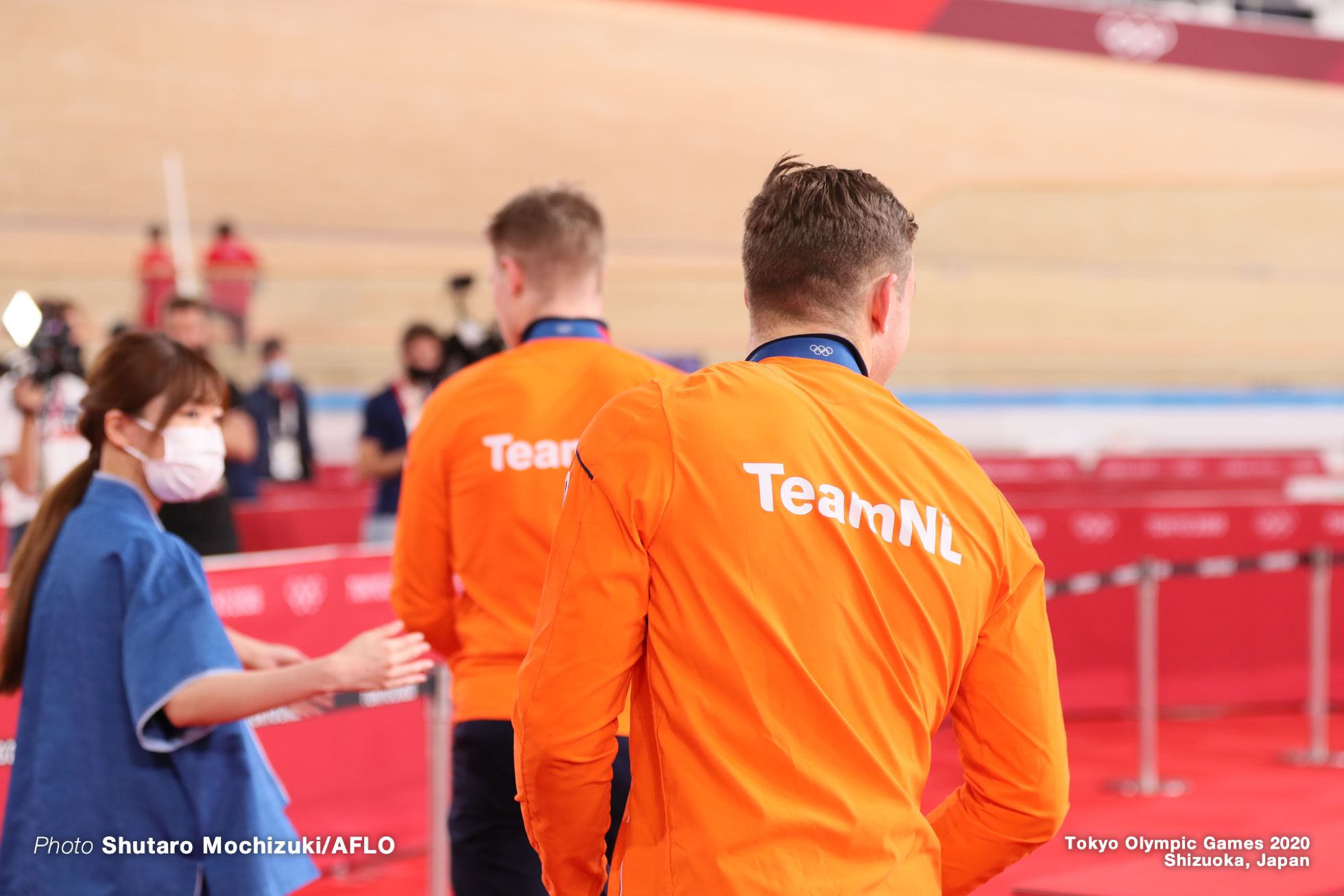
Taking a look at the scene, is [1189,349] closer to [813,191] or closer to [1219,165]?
[1219,165]

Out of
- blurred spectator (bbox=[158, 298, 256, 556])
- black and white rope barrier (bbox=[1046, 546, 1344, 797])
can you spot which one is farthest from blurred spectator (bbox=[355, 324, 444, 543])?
black and white rope barrier (bbox=[1046, 546, 1344, 797])

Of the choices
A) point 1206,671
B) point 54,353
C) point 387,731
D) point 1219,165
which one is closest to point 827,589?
point 387,731

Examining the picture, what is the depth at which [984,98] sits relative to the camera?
760 inches

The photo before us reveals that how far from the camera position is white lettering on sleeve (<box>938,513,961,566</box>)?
4.85 ft

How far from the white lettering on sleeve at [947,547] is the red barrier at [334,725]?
306 cm

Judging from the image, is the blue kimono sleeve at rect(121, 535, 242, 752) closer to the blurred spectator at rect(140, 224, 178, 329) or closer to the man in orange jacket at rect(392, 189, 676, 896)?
the man in orange jacket at rect(392, 189, 676, 896)

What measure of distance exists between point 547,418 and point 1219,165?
2014 cm

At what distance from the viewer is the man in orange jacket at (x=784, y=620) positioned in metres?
1.41

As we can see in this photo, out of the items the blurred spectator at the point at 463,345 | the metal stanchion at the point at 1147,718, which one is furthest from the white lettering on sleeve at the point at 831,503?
the blurred spectator at the point at 463,345

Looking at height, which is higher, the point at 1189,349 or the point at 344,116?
the point at 344,116

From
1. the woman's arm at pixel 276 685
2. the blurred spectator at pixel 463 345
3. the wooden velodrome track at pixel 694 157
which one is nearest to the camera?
the woman's arm at pixel 276 685

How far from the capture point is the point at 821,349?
4.99 ft

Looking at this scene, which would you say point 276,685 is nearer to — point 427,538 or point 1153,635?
point 427,538

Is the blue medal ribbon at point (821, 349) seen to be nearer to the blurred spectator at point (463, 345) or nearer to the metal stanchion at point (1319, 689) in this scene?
the blurred spectator at point (463, 345)
